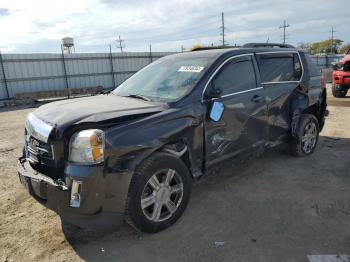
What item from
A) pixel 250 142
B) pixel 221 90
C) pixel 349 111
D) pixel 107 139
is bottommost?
pixel 349 111

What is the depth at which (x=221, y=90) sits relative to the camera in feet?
12.7

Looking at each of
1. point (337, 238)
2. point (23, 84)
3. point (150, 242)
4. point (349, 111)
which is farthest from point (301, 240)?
point (23, 84)

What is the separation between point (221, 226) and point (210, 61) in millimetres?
1867

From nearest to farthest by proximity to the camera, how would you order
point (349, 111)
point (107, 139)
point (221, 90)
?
1. point (107, 139)
2. point (221, 90)
3. point (349, 111)

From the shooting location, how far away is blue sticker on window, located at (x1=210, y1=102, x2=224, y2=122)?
3740 millimetres

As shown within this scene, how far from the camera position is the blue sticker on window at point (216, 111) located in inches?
147

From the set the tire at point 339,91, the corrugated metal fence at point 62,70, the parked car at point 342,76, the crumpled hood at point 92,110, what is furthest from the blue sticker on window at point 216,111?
the corrugated metal fence at point 62,70

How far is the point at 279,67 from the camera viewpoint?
499cm

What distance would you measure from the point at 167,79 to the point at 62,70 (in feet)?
58.2

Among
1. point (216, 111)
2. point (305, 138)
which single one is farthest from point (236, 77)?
point (305, 138)

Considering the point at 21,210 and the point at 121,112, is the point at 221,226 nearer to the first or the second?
the point at 121,112

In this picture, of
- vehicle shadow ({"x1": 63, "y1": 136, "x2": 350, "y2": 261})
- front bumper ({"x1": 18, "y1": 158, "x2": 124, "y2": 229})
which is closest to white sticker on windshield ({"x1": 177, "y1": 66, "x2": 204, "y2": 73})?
vehicle shadow ({"x1": 63, "y1": 136, "x2": 350, "y2": 261})

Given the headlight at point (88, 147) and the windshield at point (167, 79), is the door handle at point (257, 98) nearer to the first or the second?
the windshield at point (167, 79)

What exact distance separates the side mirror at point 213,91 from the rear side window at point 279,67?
1050mm
